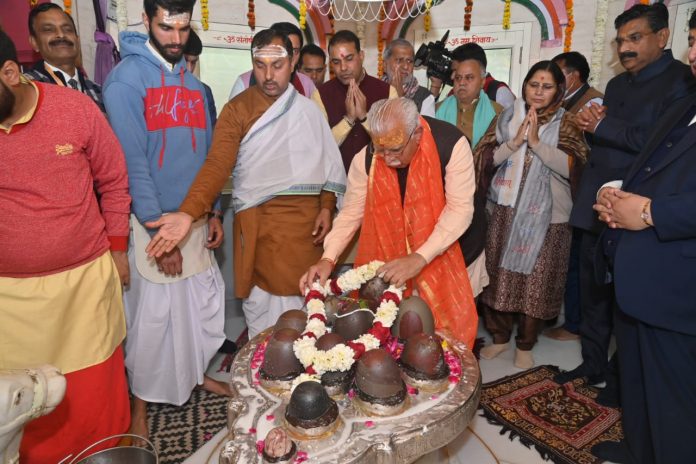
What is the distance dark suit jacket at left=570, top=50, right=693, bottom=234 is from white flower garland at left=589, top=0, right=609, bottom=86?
281 centimetres

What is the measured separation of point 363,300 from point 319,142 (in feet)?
3.94

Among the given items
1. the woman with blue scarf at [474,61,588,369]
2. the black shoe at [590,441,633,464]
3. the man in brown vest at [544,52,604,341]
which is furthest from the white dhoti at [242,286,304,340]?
the man in brown vest at [544,52,604,341]

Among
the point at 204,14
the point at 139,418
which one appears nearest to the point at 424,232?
the point at 139,418

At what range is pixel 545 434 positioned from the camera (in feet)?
8.79

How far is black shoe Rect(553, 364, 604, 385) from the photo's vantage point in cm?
314

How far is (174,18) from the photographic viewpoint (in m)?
2.44

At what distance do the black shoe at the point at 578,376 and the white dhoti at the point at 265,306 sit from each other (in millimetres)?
1791

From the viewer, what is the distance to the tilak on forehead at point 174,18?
7.95 ft

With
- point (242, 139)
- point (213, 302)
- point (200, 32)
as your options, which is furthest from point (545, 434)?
point (200, 32)

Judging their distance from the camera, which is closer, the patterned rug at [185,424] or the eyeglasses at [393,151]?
the eyeglasses at [393,151]

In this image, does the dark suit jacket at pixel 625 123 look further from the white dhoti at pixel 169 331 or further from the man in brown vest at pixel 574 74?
the white dhoti at pixel 169 331

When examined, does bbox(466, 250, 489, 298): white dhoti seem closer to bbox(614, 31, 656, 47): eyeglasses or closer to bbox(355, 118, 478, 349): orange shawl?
bbox(355, 118, 478, 349): orange shawl

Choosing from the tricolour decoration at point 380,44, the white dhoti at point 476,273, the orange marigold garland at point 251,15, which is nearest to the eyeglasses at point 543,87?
the white dhoti at point 476,273

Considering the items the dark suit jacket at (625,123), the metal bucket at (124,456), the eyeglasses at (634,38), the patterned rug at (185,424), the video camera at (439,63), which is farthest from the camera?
the video camera at (439,63)
